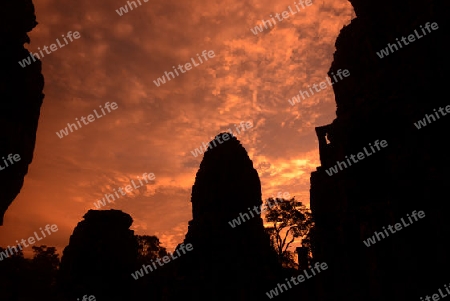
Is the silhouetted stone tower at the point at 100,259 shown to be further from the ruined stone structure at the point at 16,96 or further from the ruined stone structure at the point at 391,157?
the ruined stone structure at the point at 391,157

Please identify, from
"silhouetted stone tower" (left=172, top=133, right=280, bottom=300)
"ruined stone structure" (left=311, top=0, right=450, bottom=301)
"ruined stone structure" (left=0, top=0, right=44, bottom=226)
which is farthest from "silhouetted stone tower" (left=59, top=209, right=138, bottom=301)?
"ruined stone structure" (left=311, top=0, right=450, bottom=301)

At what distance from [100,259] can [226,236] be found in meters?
17.6

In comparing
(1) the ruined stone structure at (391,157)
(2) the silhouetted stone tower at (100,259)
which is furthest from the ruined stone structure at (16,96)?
(1) the ruined stone structure at (391,157)

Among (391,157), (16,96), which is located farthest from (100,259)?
(391,157)

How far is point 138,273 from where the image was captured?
3481 cm

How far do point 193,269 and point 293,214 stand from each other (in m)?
27.6

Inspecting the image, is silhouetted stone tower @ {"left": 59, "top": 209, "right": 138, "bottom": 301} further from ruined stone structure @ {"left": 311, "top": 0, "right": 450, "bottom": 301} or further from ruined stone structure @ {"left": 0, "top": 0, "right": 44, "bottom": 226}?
ruined stone structure @ {"left": 311, "top": 0, "right": 450, "bottom": 301}

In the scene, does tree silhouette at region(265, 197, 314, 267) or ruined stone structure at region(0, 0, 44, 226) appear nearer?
ruined stone structure at region(0, 0, 44, 226)

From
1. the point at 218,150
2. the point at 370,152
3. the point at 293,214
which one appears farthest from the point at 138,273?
the point at 370,152

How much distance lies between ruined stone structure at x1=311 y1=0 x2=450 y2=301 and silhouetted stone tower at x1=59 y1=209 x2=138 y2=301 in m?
23.3

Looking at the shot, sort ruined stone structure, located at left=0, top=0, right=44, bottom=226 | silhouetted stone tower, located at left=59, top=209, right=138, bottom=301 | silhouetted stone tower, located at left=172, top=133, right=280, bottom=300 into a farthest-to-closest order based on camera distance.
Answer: silhouetted stone tower, located at left=59, top=209, right=138, bottom=301, silhouetted stone tower, located at left=172, top=133, right=280, bottom=300, ruined stone structure, located at left=0, top=0, right=44, bottom=226

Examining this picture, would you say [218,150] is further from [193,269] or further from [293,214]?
[293,214]

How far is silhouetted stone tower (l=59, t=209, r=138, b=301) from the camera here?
1216 inches

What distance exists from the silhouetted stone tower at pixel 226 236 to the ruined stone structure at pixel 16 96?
13853mm
